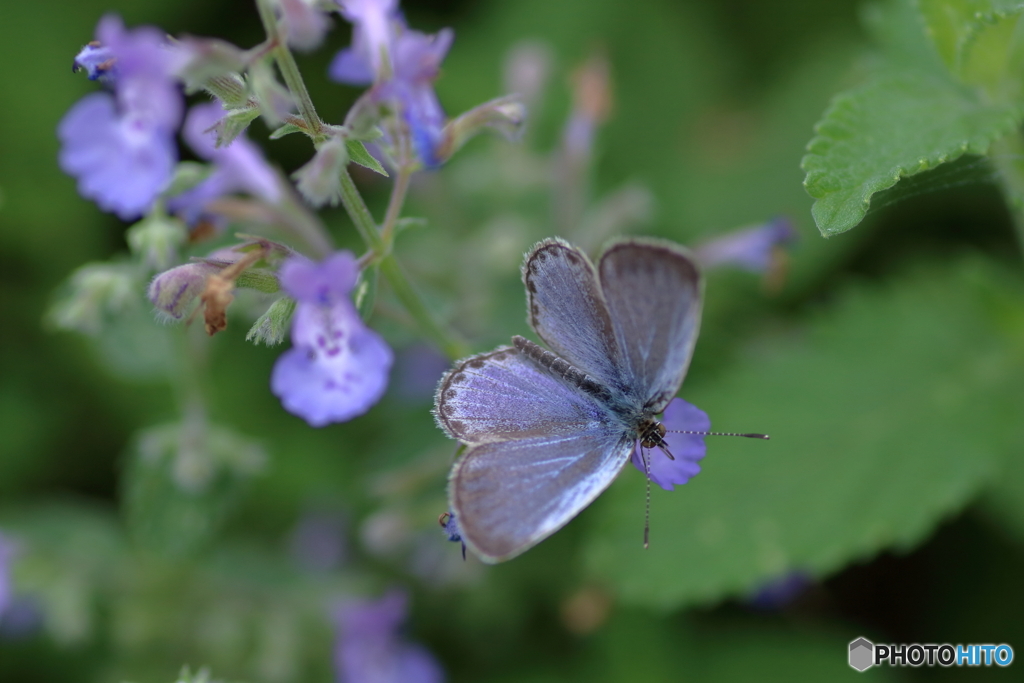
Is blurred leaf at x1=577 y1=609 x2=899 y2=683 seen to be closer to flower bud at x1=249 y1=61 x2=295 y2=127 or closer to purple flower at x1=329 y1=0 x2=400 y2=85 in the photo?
purple flower at x1=329 y1=0 x2=400 y2=85

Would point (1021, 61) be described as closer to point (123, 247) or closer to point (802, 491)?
point (802, 491)

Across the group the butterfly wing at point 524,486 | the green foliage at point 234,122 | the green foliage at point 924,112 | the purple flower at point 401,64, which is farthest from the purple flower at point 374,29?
the green foliage at point 924,112

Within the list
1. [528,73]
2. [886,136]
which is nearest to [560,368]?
[886,136]

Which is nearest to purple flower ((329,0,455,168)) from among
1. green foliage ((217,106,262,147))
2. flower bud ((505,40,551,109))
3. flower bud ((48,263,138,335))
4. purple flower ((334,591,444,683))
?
green foliage ((217,106,262,147))

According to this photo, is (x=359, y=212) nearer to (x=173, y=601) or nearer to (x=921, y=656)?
(x=173, y=601)

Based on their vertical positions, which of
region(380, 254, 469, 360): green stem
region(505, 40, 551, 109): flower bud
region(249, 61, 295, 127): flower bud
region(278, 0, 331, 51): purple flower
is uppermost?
region(505, 40, 551, 109): flower bud

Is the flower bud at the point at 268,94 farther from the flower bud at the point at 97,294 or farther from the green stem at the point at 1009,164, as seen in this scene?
the green stem at the point at 1009,164
